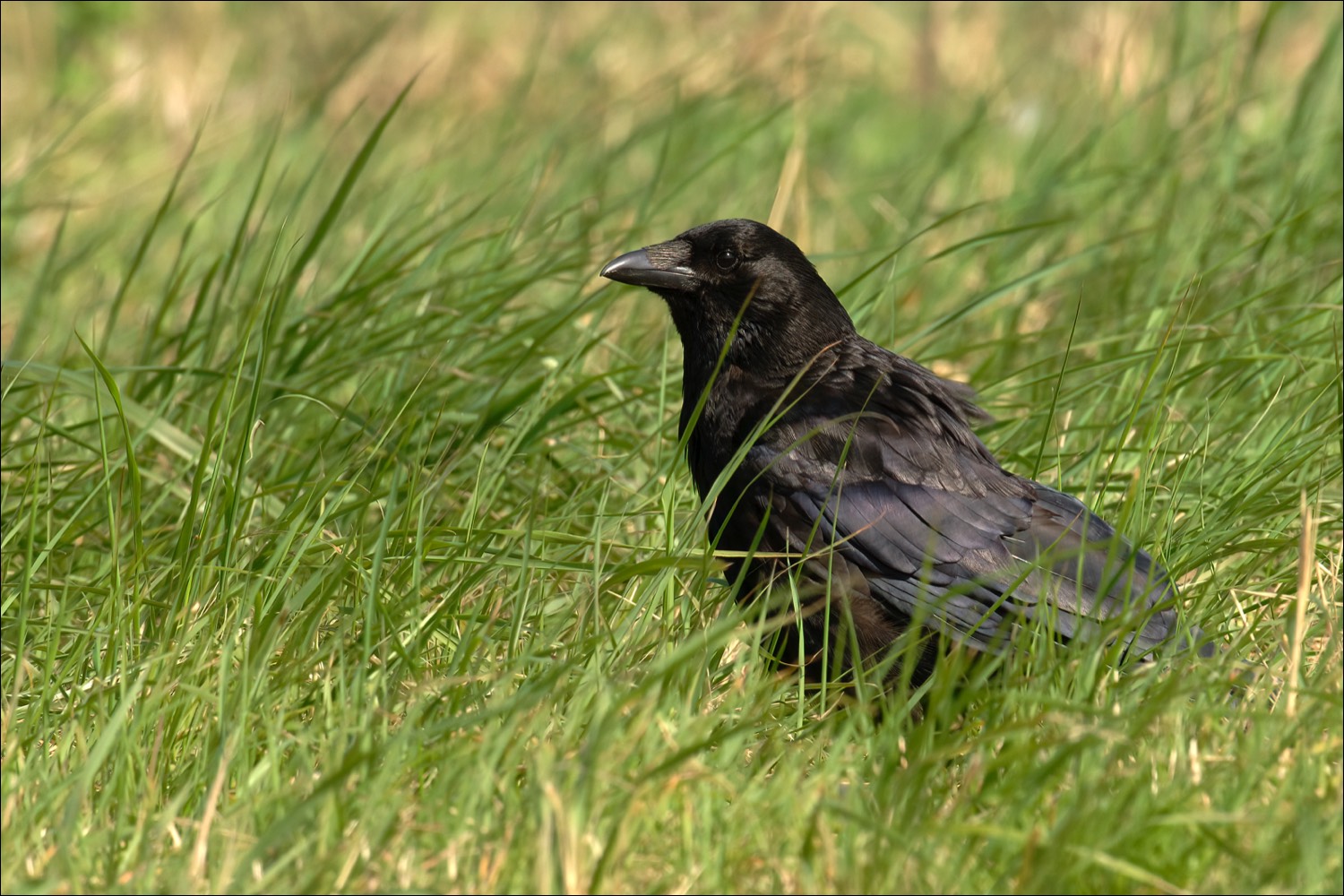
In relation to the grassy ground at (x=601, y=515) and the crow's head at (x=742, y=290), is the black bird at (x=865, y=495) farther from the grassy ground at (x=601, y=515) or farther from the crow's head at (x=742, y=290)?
the grassy ground at (x=601, y=515)

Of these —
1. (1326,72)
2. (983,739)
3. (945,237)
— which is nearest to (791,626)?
(983,739)

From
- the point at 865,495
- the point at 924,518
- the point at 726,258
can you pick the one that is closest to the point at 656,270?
the point at 726,258

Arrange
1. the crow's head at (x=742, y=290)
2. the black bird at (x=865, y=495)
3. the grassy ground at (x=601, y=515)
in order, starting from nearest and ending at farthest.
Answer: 1. the grassy ground at (x=601, y=515)
2. the black bird at (x=865, y=495)
3. the crow's head at (x=742, y=290)

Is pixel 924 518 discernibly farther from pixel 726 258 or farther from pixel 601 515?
pixel 726 258

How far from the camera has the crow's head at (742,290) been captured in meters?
3.82

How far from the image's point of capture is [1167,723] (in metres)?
2.46

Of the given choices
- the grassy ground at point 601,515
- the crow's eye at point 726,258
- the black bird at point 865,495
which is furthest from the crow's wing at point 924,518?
the crow's eye at point 726,258

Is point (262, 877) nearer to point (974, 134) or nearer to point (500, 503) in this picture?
point (500, 503)

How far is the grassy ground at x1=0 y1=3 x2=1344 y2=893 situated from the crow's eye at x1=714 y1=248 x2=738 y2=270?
376 mm

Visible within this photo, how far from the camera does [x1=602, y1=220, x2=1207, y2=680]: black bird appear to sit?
10.8 ft

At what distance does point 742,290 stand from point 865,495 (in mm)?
662

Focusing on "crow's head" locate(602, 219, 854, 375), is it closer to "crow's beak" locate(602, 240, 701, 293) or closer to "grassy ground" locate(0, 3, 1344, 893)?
"crow's beak" locate(602, 240, 701, 293)

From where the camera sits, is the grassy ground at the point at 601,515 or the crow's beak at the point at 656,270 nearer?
the grassy ground at the point at 601,515

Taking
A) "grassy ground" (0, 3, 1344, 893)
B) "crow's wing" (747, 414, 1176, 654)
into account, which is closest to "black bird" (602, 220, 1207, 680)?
"crow's wing" (747, 414, 1176, 654)
